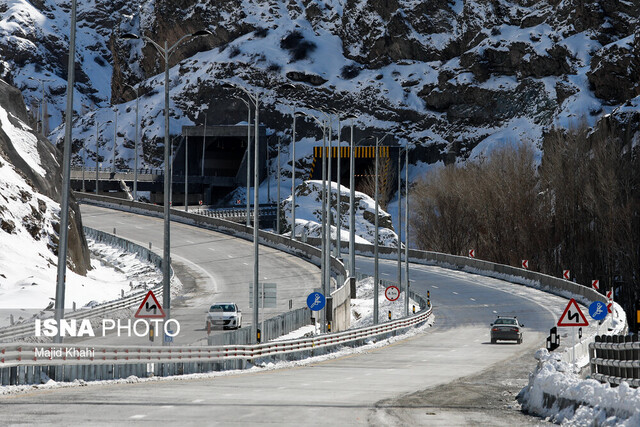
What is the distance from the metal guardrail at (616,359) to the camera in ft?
68.3

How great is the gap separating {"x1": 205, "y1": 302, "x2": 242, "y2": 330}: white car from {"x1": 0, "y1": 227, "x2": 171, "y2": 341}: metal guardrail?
4428 mm

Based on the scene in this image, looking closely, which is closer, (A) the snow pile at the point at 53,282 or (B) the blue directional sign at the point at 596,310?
(B) the blue directional sign at the point at 596,310

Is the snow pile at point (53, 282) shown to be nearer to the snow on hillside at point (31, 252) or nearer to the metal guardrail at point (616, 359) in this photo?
the snow on hillside at point (31, 252)

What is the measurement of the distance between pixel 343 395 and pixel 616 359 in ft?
20.6

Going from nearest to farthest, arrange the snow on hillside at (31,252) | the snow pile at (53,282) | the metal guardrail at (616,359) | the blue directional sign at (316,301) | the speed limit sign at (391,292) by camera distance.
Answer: the metal guardrail at (616,359) → the blue directional sign at (316,301) → the snow pile at (53,282) → the snow on hillside at (31,252) → the speed limit sign at (391,292)

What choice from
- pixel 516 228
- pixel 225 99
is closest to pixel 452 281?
pixel 516 228

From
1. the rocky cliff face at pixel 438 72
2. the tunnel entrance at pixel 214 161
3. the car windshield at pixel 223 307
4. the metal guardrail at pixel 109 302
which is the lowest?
the car windshield at pixel 223 307

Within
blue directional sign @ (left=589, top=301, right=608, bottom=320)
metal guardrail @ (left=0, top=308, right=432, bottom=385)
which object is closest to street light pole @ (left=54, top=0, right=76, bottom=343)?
metal guardrail @ (left=0, top=308, right=432, bottom=385)

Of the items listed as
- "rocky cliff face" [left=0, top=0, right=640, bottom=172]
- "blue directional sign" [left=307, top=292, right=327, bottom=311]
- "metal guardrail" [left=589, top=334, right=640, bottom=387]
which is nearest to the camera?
"metal guardrail" [left=589, top=334, right=640, bottom=387]

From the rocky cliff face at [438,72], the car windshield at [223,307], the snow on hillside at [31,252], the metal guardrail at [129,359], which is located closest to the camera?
the metal guardrail at [129,359]

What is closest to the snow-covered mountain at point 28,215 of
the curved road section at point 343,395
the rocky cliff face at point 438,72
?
the curved road section at point 343,395

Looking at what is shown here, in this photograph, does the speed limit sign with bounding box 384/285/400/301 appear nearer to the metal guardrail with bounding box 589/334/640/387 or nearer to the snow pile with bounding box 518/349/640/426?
the metal guardrail with bounding box 589/334/640/387

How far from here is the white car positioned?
154 feet

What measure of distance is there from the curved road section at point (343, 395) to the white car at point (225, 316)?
717 cm
